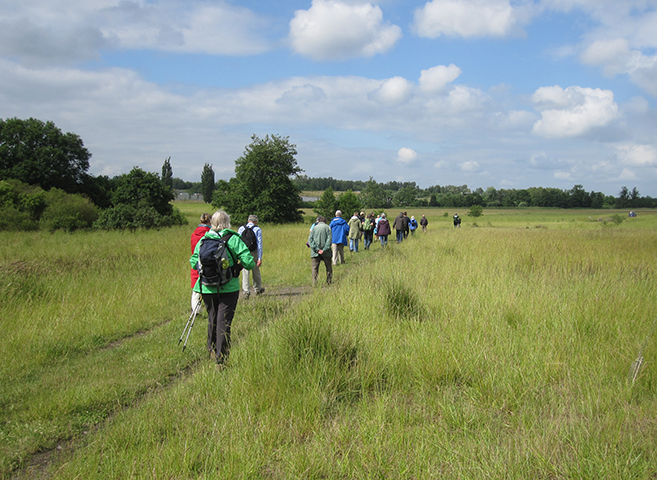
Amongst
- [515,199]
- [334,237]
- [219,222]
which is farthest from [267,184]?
[515,199]

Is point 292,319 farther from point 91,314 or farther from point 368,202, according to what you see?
point 368,202

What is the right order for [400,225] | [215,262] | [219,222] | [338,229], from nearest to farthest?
[215,262] → [219,222] → [338,229] → [400,225]

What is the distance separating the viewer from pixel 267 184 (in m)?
45.6

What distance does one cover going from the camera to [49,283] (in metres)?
8.32

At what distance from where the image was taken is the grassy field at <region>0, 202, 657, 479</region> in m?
2.72

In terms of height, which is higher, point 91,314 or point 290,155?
point 290,155

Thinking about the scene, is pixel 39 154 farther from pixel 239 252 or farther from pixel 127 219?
pixel 239 252

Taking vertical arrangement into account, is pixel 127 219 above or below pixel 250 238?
below

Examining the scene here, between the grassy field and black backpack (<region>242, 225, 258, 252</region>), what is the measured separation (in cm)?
143

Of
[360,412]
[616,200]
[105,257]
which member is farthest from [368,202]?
[360,412]

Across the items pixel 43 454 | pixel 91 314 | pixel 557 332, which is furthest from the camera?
pixel 91 314

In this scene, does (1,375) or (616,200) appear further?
(616,200)

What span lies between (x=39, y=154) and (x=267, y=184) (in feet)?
74.6

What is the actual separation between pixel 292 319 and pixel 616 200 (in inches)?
5658
